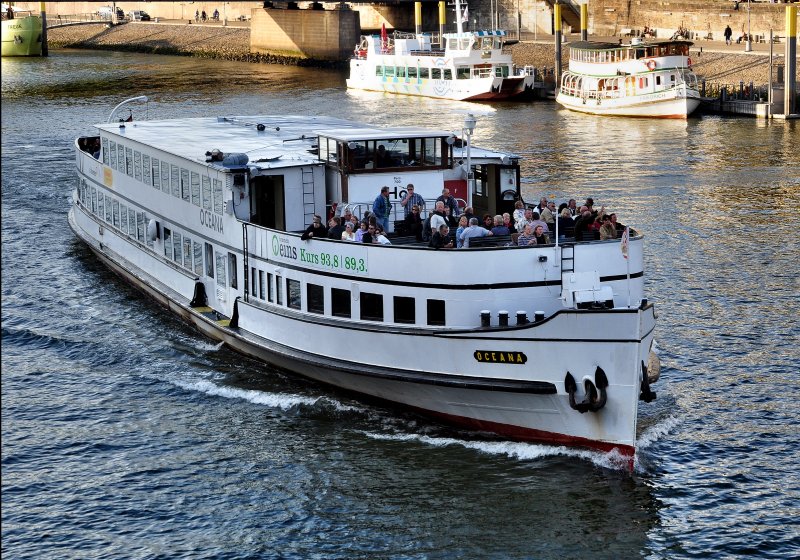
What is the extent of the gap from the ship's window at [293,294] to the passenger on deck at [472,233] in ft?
12.9

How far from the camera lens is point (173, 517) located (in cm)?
1867

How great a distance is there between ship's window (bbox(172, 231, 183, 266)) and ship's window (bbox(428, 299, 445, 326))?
1015 cm

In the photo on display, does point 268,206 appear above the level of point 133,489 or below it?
above

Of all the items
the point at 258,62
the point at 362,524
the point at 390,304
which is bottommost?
the point at 362,524

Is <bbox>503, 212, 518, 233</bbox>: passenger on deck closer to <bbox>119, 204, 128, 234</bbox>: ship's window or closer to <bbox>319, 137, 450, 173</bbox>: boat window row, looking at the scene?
<bbox>319, 137, 450, 173</bbox>: boat window row

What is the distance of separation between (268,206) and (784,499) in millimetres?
12482

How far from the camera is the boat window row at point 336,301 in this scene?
841 inches

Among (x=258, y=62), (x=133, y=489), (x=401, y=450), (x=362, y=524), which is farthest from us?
(x=258, y=62)

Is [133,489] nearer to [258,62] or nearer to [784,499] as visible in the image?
[784,499]

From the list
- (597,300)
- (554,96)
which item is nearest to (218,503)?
(597,300)

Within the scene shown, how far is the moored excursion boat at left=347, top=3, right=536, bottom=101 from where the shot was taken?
8031cm

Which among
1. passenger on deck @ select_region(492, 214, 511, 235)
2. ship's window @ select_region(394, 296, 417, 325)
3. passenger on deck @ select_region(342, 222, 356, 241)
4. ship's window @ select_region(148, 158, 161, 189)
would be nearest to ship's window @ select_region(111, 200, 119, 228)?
ship's window @ select_region(148, 158, 161, 189)

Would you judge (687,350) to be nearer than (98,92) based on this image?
Yes

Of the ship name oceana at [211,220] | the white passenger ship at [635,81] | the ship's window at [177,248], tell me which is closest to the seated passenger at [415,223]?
the ship name oceana at [211,220]
